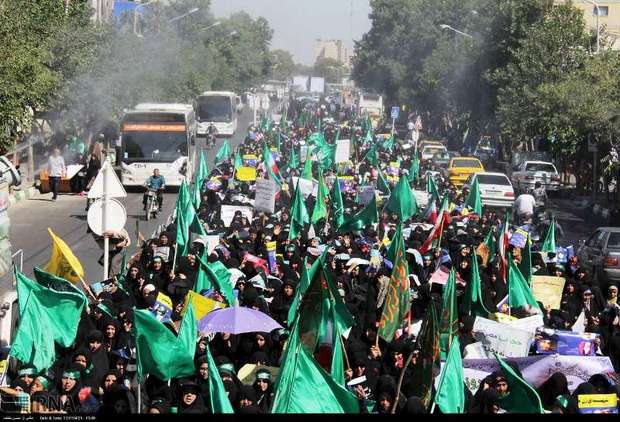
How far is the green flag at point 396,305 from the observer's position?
1253cm

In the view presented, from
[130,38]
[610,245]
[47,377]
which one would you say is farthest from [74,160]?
[47,377]

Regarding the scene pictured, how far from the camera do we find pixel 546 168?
42438mm

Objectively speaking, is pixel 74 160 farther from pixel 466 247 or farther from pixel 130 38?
pixel 466 247

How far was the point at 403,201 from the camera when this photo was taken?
23.9 metres

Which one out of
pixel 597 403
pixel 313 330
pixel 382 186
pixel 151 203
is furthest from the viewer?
pixel 382 186

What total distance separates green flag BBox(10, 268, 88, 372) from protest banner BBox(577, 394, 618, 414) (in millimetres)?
4316

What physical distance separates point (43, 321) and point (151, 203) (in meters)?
18.0

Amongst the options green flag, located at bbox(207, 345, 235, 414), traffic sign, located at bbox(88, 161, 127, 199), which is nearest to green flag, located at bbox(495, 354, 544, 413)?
green flag, located at bbox(207, 345, 235, 414)

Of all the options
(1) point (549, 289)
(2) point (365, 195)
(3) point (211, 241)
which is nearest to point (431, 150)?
(2) point (365, 195)

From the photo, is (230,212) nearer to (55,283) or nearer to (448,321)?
(55,283)

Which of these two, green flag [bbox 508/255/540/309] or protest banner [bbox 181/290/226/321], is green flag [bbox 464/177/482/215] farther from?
protest banner [bbox 181/290/226/321]

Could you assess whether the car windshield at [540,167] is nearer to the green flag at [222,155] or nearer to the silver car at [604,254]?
the green flag at [222,155]

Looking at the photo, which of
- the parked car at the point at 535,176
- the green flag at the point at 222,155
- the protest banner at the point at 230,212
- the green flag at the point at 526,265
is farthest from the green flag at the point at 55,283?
the parked car at the point at 535,176

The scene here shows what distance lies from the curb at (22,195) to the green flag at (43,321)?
20863mm
